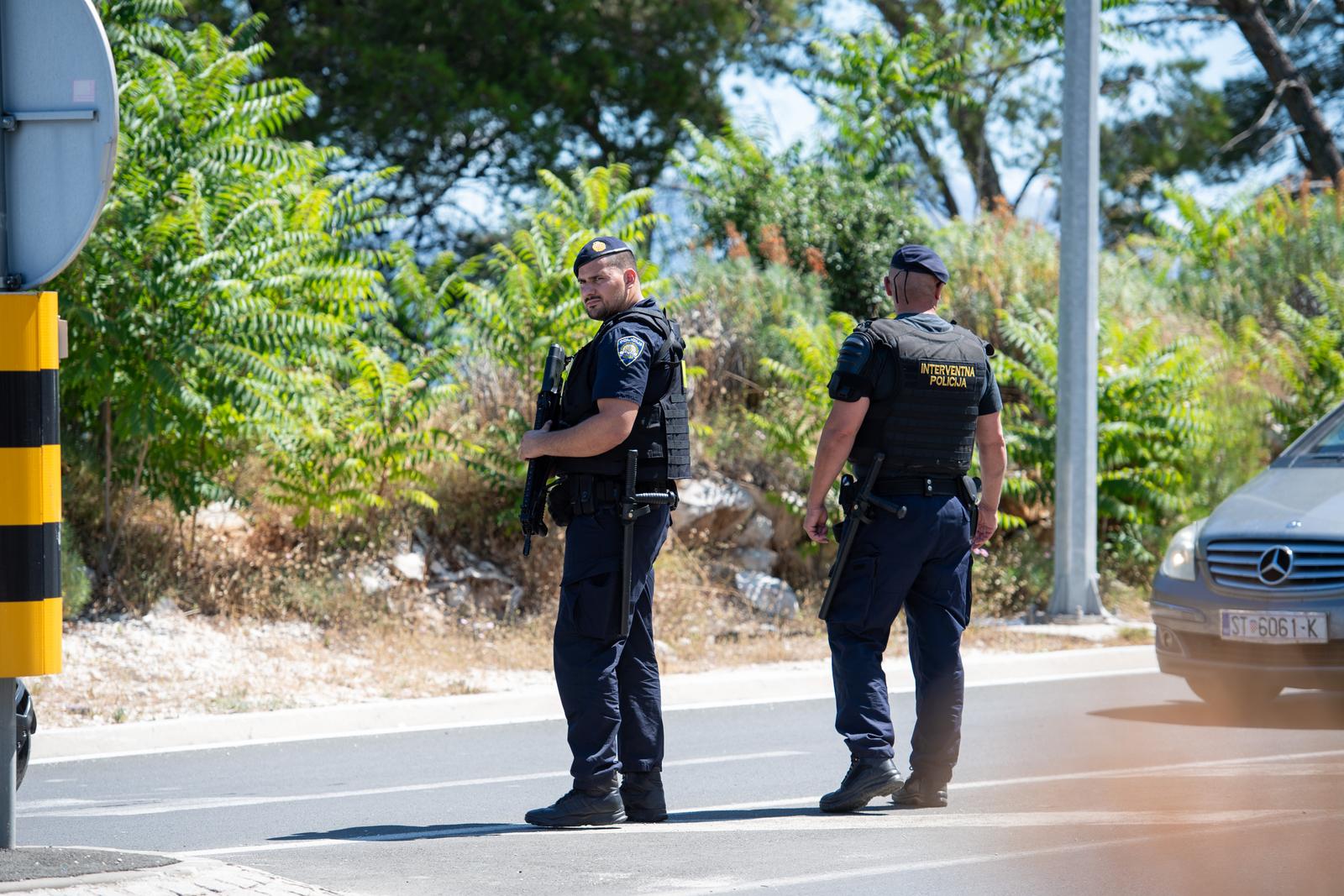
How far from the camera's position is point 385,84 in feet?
69.5

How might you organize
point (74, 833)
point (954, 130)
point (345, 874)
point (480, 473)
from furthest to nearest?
1. point (954, 130)
2. point (480, 473)
3. point (74, 833)
4. point (345, 874)

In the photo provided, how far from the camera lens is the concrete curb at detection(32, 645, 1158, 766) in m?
7.97

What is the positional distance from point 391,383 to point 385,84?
11416 millimetres

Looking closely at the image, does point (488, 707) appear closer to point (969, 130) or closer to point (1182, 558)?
point (1182, 558)

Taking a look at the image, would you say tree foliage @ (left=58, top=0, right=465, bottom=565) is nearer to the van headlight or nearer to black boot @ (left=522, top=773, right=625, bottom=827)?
the van headlight

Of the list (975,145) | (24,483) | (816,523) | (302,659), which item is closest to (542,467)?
(816,523)

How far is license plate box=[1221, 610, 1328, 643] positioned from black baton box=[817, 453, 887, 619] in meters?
2.93

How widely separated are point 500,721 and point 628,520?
348cm

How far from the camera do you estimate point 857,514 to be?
5992mm

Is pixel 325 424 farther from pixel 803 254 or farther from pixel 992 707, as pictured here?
pixel 803 254

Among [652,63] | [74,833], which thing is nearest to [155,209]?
[74,833]

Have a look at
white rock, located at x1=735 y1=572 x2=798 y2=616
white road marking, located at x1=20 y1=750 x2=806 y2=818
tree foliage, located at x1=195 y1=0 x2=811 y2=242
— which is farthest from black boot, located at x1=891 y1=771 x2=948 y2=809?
tree foliage, located at x1=195 y1=0 x2=811 y2=242

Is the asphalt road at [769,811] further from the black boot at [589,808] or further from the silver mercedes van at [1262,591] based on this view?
the silver mercedes van at [1262,591]

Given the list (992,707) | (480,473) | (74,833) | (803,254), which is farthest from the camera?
(803,254)
